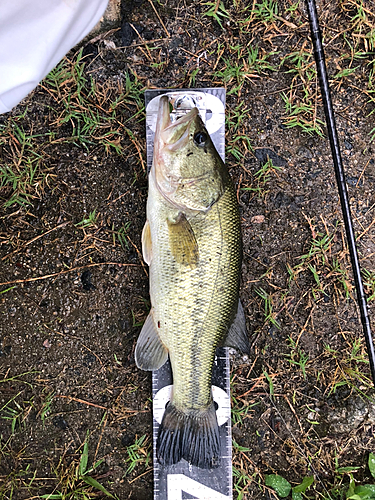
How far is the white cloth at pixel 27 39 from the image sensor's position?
1826 mm

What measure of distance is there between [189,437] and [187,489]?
1.50 feet

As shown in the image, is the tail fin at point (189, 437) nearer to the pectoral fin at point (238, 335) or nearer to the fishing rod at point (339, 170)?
the pectoral fin at point (238, 335)

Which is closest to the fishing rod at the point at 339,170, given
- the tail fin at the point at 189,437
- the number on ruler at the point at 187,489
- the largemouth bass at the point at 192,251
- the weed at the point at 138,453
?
the largemouth bass at the point at 192,251

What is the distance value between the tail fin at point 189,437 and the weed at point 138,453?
0.19 metres

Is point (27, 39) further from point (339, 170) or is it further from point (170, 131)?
point (339, 170)

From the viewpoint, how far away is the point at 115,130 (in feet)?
8.34

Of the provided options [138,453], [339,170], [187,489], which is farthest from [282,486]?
[339,170]

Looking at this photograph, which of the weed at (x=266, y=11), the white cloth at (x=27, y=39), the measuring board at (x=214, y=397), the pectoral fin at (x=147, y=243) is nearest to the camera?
the white cloth at (x=27, y=39)

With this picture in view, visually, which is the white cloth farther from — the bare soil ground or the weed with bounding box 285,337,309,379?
the weed with bounding box 285,337,309,379

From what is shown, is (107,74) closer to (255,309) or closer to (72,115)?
(72,115)

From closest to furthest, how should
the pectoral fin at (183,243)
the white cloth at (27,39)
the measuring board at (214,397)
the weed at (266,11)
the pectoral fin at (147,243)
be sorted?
the white cloth at (27,39)
the pectoral fin at (183,243)
the pectoral fin at (147,243)
the measuring board at (214,397)
the weed at (266,11)

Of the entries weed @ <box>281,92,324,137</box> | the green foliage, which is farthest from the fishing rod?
the green foliage

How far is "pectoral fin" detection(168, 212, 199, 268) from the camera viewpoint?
2047 millimetres

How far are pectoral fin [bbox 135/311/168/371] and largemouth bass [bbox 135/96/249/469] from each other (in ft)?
0.23
